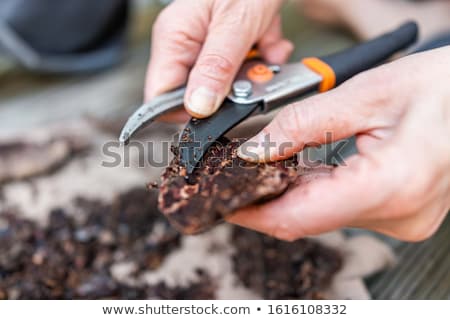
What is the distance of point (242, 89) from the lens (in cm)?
133

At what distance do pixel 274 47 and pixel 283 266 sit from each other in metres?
0.76

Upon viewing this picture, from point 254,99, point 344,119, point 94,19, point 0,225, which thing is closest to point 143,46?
point 94,19

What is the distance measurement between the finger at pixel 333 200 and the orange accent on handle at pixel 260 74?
17.5 inches

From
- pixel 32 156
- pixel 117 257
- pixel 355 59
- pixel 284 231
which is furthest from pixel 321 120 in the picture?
pixel 32 156

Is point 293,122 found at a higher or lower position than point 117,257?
higher

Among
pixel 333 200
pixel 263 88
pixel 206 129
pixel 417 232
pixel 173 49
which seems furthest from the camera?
pixel 173 49

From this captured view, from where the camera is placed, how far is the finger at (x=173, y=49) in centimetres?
146

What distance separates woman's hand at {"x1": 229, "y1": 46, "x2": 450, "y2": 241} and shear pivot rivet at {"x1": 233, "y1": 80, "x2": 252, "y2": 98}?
22 centimetres

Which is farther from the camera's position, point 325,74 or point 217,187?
point 325,74

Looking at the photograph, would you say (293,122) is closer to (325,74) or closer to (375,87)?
(375,87)

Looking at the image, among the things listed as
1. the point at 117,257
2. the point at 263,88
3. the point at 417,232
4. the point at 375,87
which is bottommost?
the point at 117,257

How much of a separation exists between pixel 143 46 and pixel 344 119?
184 cm

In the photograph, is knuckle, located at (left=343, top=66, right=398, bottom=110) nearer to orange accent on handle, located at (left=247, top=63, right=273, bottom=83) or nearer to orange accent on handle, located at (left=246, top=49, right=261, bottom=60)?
orange accent on handle, located at (left=247, top=63, right=273, bottom=83)
